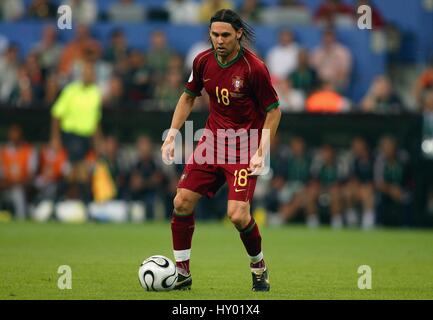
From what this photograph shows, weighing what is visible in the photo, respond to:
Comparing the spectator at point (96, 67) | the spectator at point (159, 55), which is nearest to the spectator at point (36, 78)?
the spectator at point (96, 67)

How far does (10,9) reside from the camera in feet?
76.5

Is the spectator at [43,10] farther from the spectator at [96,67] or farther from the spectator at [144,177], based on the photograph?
the spectator at [144,177]

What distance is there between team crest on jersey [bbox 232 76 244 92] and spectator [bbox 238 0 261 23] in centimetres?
1212

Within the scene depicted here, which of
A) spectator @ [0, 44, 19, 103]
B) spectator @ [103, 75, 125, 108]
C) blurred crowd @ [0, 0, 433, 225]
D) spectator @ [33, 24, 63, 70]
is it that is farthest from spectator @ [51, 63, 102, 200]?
spectator @ [0, 44, 19, 103]

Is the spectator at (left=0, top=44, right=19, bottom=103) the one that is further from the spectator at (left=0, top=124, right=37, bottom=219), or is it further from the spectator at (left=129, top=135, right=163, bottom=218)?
the spectator at (left=129, top=135, right=163, bottom=218)

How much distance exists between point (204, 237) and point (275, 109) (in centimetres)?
697

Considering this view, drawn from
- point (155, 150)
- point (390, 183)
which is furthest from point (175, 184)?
point (390, 183)

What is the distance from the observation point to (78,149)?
19375 millimetres

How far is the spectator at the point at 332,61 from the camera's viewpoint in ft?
67.0

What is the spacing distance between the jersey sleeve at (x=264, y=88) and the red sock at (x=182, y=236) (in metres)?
1.24

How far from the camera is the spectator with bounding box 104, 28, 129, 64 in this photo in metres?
21.1

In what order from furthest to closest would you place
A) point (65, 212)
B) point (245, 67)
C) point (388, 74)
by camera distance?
1. point (388, 74)
2. point (65, 212)
3. point (245, 67)
